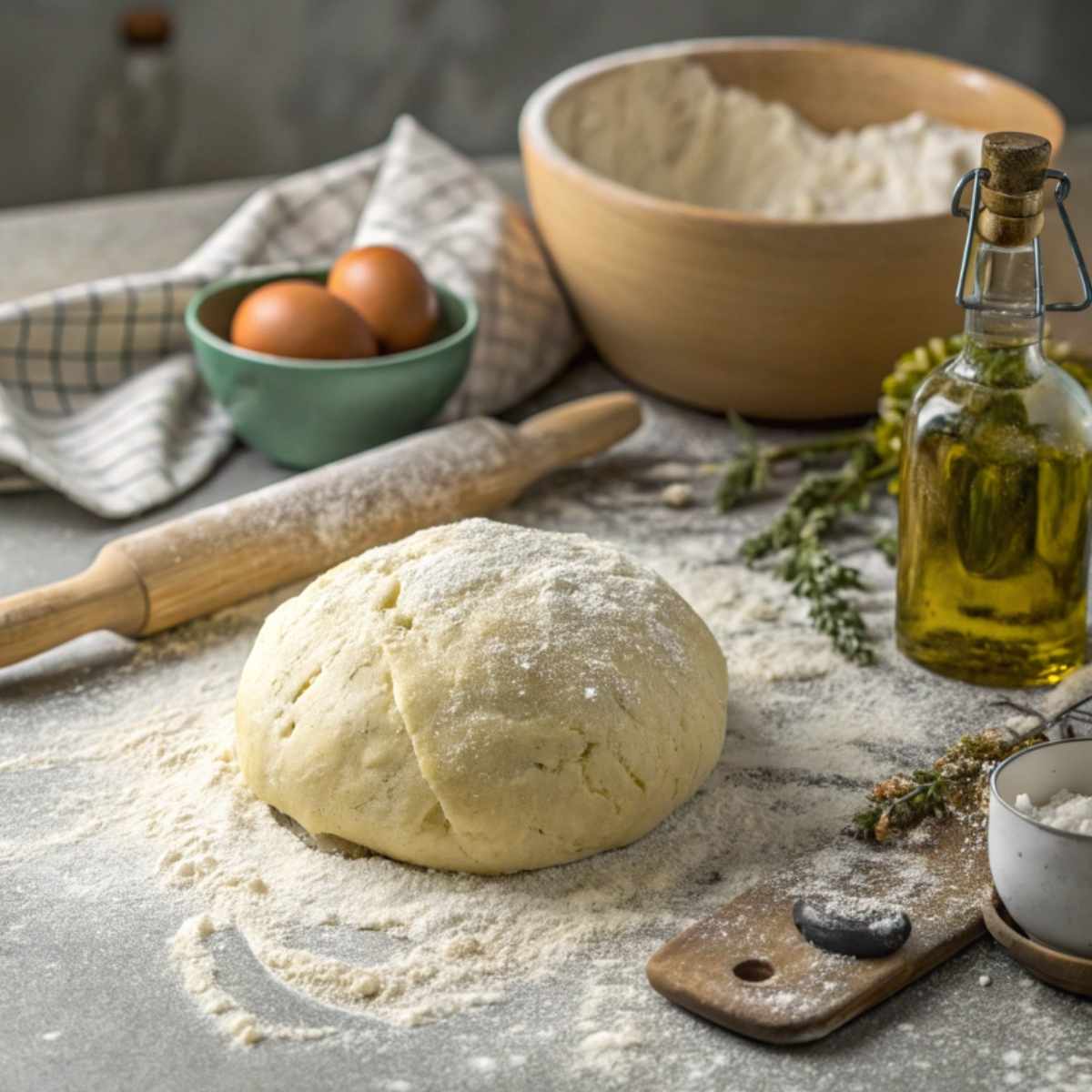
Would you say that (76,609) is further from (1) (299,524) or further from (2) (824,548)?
(2) (824,548)

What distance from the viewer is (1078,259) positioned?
4.25 feet

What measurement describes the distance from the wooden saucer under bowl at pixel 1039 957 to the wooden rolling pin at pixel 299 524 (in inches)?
32.3

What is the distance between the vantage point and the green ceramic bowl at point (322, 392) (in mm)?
1812

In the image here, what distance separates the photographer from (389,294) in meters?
1.89

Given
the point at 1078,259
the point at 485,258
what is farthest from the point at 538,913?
the point at 485,258

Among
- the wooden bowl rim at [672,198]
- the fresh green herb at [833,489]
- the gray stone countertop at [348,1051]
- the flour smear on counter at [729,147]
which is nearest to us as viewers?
the gray stone countertop at [348,1051]

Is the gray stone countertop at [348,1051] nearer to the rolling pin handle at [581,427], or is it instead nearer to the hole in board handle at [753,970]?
the hole in board handle at [753,970]

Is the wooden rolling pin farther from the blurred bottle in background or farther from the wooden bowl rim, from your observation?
the blurred bottle in background

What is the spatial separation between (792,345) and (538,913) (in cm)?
97

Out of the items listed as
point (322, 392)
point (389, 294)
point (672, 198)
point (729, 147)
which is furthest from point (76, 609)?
point (729, 147)

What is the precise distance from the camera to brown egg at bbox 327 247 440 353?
6.19ft

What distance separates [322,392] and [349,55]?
2367 millimetres

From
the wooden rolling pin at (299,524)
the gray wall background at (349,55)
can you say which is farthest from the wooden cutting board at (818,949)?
the gray wall background at (349,55)

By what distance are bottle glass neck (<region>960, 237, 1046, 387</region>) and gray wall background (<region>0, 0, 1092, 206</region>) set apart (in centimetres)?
288
